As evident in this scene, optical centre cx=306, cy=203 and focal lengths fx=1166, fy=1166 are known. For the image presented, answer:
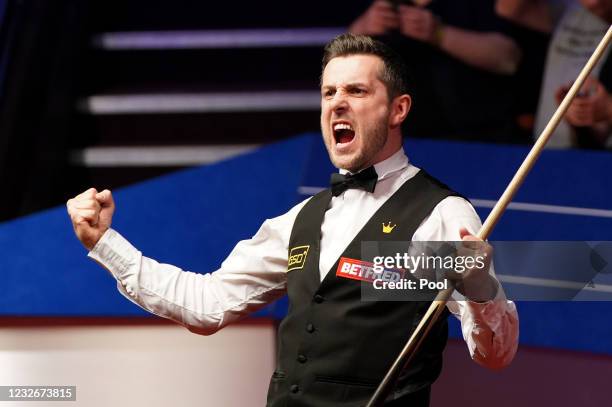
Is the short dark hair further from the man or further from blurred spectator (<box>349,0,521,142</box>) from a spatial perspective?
blurred spectator (<box>349,0,521,142</box>)

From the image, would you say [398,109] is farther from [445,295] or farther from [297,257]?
[445,295]

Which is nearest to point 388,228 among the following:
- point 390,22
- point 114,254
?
point 114,254

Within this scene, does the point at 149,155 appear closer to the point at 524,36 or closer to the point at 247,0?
the point at 247,0

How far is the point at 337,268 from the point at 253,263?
27 cm

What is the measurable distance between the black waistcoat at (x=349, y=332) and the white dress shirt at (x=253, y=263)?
3cm

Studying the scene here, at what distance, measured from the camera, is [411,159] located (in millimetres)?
3086

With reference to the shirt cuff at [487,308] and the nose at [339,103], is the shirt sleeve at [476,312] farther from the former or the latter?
the nose at [339,103]

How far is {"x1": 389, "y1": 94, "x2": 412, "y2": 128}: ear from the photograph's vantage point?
233 centimetres

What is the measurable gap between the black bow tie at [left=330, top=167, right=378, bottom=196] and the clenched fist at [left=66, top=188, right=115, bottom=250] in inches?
17.9

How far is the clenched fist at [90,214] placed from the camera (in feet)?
7.48

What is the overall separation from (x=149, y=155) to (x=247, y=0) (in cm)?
83

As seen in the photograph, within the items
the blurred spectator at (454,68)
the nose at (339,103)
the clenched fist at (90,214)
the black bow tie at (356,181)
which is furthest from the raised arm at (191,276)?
the blurred spectator at (454,68)

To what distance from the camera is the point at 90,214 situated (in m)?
2.28

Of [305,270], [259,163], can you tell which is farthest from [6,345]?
[305,270]
